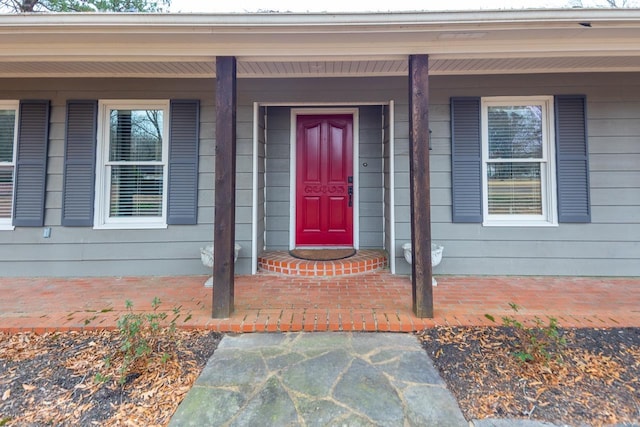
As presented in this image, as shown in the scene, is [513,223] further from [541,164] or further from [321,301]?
[321,301]

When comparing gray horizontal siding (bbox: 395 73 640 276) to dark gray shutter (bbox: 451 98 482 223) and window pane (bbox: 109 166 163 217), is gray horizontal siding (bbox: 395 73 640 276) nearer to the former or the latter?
dark gray shutter (bbox: 451 98 482 223)

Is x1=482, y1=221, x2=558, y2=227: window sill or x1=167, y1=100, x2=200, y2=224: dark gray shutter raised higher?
x1=167, y1=100, x2=200, y2=224: dark gray shutter

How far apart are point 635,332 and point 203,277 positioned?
3.75 meters

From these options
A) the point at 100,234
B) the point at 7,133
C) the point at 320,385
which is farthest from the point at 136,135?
the point at 320,385

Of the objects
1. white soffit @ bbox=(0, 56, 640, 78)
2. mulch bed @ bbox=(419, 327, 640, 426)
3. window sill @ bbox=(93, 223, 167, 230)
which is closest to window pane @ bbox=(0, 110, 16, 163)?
white soffit @ bbox=(0, 56, 640, 78)

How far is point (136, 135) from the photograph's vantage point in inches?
144

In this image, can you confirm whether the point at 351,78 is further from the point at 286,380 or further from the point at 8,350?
the point at 8,350

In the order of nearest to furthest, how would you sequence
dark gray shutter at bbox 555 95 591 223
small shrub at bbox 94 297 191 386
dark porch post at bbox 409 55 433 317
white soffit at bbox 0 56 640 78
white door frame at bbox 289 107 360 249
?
small shrub at bbox 94 297 191 386, dark porch post at bbox 409 55 433 317, white soffit at bbox 0 56 640 78, dark gray shutter at bbox 555 95 591 223, white door frame at bbox 289 107 360 249

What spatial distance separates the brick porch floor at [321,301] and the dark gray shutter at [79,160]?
0.79 m

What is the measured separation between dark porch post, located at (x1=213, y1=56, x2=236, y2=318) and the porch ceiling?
0.39 meters

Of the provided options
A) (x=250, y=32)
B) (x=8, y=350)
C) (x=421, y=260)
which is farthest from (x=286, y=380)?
(x=250, y=32)

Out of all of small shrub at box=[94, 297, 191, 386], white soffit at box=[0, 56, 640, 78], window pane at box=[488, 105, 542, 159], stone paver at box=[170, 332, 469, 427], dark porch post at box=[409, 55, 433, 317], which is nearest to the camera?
stone paver at box=[170, 332, 469, 427]

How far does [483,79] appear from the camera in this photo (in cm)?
353

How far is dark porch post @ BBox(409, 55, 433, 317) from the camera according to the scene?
245cm
